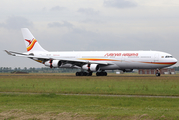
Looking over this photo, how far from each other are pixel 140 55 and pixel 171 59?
5.56 m

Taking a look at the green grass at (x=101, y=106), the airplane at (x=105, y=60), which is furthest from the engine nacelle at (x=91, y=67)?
the green grass at (x=101, y=106)

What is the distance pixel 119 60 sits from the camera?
57969mm

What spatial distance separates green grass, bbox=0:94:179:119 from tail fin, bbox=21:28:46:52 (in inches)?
1936

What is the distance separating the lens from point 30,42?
71.8 m

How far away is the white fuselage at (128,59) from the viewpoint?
55.2 metres

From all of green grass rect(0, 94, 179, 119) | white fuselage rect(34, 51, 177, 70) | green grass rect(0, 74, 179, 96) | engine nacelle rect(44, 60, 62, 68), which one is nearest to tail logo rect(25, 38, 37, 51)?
engine nacelle rect(44, 60, 62, 68)

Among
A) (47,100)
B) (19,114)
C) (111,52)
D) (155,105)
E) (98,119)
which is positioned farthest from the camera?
(111,52)

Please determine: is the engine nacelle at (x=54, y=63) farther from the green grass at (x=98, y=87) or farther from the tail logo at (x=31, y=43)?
the green grass at (x=98, y=87)

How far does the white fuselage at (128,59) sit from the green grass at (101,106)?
34.9 metres

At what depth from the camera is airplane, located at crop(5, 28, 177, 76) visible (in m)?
55.4

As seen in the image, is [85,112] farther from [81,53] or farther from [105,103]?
[81,53]

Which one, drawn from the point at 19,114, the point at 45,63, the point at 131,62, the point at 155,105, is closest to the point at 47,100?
the point at 19,114

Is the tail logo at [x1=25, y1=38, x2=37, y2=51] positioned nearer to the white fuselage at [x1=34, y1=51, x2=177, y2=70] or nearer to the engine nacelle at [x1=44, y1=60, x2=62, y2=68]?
the engine nacelle at [x1=44, y1=60, x2=62, y2=68]

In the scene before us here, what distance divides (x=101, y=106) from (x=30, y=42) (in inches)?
2206
